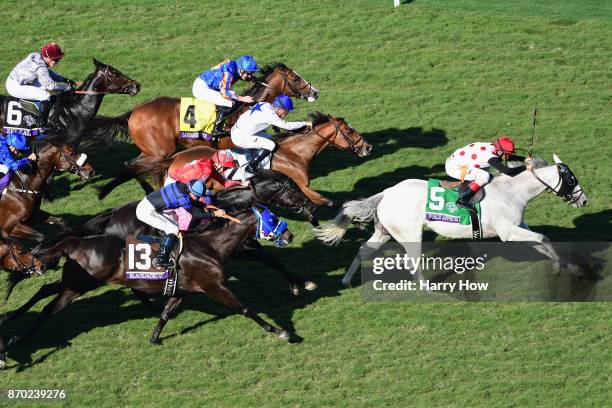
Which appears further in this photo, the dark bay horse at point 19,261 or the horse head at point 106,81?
the horse head at point 106,81

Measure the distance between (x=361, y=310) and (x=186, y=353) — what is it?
7.14ft

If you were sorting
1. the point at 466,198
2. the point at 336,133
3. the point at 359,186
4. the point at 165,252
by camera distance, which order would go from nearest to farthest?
the point at 165,252 → the point at 466,198 → the point at 336,133 → the point at 359,186

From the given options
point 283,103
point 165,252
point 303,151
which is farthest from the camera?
point 303,151

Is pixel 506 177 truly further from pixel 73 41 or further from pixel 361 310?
pixel 73 41

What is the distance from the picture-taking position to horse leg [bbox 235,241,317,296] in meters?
12.6

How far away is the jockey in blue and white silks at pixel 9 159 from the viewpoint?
12969 mm

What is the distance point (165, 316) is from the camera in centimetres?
1166

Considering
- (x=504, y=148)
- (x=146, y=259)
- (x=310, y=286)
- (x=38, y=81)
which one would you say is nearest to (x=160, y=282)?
(x=146, y=259)

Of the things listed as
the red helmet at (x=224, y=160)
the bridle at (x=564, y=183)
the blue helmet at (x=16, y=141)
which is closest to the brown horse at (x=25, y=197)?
the blue helmet at (x=16, y=141)

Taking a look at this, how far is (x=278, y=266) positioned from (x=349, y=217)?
1048 millimetres

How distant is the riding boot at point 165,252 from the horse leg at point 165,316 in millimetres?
594

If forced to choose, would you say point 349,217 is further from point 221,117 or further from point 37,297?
point 37,297

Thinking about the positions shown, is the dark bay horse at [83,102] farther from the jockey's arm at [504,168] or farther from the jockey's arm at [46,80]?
the jockey's arm at [504,168]

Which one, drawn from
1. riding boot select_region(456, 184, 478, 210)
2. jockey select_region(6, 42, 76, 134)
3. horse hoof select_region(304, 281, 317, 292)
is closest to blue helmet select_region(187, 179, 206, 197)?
horse hoof select_region(304, 281, 317, 292)
